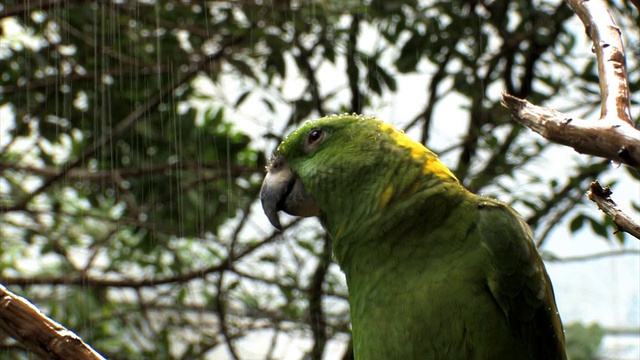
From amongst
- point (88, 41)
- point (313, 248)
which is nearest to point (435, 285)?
point (313, 248)

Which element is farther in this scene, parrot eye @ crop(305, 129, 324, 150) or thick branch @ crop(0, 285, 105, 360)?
parrot eye @ crop(305, 129, 324, 150)

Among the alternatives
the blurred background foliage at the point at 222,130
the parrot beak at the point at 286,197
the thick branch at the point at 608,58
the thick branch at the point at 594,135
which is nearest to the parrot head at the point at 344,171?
the parrot beak at the point at 286,197

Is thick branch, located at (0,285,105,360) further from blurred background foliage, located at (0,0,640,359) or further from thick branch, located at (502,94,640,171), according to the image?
blurred background foliage, located at (0,0,640,359)

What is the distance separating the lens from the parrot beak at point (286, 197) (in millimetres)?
1635

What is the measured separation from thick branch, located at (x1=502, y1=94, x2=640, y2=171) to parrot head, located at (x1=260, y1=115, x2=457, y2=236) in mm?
592

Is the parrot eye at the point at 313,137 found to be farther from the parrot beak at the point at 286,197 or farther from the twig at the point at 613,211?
the twig at the point at 613,211

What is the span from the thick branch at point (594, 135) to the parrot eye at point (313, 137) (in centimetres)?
74

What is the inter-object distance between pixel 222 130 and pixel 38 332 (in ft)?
6.64

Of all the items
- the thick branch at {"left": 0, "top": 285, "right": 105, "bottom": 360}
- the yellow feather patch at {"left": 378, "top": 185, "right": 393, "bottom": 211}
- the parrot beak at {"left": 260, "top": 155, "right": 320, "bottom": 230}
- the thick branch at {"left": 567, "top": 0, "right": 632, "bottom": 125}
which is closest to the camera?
the thick branch at {"left": 567, "top": 0, "right": 632, "bottom": 125}

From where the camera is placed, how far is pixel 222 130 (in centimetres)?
316

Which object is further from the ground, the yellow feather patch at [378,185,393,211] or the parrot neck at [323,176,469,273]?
the yellow feather patch at [378,185,393,211]

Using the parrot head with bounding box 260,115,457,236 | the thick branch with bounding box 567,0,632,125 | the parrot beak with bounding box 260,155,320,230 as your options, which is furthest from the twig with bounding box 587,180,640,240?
the parrot beak with bounding box 260,155,320,230

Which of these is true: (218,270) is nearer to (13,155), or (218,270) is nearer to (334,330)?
(334,330)

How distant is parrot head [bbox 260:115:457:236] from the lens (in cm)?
153
